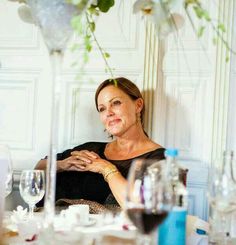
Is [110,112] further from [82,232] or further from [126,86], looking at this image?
[82,232]

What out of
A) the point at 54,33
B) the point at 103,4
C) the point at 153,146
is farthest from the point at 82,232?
the point at 153,146

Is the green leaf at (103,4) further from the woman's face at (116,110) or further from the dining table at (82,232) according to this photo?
the woman's face at (116,110)

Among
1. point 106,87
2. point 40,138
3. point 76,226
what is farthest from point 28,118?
point 76,226

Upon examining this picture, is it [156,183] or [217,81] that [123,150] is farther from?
[156,183]

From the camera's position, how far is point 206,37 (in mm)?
1971

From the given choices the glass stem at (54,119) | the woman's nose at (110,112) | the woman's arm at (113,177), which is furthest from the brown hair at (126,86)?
the glass stem at (54,119)

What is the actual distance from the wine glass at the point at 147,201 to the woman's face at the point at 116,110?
3.43 ft

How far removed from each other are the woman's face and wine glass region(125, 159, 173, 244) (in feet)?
3.43

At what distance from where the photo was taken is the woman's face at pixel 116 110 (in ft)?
6.03

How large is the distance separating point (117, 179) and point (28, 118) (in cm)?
88

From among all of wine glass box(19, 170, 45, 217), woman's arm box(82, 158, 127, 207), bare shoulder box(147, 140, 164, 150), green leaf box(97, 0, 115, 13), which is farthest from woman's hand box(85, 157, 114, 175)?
green leaf box(97, 0, 115, 13)

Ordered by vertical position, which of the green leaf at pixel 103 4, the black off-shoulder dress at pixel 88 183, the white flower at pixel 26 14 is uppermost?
the green leaf at pixel 103 4

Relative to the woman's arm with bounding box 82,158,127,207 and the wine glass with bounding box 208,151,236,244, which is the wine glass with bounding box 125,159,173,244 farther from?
the woman's arm with bounding box 82,158,127,207

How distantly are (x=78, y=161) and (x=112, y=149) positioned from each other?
9.5 inches
